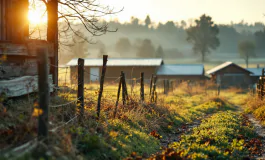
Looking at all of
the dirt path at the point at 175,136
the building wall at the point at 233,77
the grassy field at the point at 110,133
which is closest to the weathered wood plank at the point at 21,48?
the grassy field at the point at 110,133

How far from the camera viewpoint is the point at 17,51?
924 cm

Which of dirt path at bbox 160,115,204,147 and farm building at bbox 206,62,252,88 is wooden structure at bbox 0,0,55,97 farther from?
farm building at bbox 206,62,252,88

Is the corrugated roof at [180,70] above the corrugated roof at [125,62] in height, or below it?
below

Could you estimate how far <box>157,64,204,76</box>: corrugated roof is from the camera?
48.9m

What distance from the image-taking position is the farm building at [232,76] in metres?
48.4

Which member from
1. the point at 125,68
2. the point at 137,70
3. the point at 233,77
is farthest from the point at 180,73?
the point at 125,68

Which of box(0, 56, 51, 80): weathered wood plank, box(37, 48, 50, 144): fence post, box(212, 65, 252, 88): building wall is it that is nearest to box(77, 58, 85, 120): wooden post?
box(0, 56, 51, 80): weathered wood plank

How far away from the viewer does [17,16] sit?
10.4 metres

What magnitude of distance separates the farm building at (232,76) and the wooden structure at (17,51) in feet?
133

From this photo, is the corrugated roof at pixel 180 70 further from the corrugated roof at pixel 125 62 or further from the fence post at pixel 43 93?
the fence post at pixel 43 93

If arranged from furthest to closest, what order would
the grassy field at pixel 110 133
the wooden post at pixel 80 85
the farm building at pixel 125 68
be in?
the farm building at pixel 125 68 → the wooden post at pixel 80 85 → the grassy field at pixel 110 133

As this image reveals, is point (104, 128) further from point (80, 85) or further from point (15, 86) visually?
point (15, 86)

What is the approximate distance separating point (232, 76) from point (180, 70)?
7.51 m

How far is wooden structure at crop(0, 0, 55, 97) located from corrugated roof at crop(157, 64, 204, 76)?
38263 millimetres
